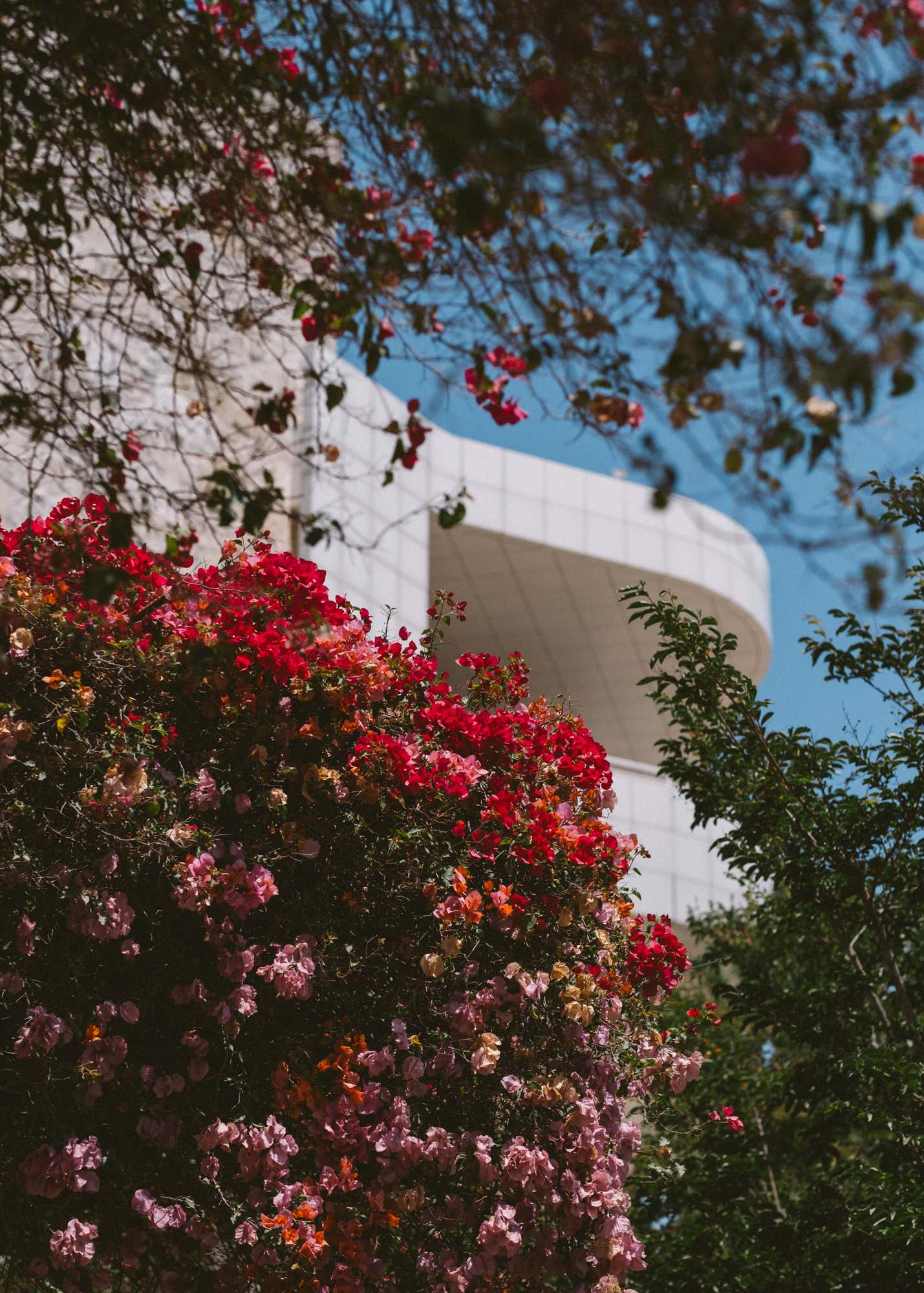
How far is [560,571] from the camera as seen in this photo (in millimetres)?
16047

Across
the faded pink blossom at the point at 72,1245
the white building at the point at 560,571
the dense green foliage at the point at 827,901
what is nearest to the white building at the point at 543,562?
the white building at the point at 560,571

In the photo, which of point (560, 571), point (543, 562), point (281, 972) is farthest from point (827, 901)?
point (560, 571)

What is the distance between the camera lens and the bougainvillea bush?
4.30 meters

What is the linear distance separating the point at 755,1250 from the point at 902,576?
4.59 m

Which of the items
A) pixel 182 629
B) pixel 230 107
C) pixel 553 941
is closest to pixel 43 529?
pixel 182 629

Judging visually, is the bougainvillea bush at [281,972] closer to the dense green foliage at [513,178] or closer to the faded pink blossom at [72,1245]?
the faded pink blossom at [72,1245]

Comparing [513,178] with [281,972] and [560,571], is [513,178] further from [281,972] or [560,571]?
[560,571]

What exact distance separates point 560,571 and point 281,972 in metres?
12.1

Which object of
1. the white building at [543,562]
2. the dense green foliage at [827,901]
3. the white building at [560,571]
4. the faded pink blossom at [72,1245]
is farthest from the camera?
the white building at [560,571]

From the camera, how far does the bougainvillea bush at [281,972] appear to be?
4297mm

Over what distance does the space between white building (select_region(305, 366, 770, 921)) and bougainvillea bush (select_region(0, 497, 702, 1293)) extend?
7234mm

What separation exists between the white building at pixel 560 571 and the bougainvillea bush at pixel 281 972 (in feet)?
23.7

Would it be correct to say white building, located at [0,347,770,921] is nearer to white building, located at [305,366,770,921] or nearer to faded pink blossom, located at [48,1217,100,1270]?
white building, located at [305,366,770,921]

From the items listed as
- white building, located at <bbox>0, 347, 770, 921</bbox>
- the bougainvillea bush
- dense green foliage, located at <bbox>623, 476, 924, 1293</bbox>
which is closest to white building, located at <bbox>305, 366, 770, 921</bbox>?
white building, located at <bbox>0, 347, 770, 921</bbox>
